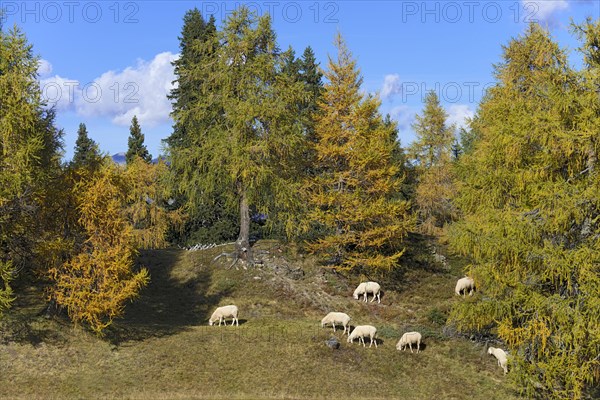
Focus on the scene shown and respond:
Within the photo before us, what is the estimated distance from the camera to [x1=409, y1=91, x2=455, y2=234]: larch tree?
47.5 meters

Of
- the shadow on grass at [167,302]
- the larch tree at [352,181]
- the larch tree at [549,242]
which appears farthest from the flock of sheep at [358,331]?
the larch tree at [352,181]

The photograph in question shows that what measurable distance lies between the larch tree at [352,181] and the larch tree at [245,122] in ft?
6.03

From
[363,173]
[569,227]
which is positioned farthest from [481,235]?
[363,173]

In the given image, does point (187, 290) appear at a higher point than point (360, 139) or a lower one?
lower

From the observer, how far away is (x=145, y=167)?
163ft

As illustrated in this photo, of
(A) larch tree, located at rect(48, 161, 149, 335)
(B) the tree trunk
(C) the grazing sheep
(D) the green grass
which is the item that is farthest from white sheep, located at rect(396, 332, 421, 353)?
(B) the tree trunk

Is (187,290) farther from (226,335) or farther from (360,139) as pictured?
(360,139)

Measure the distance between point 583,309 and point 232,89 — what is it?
937 inches

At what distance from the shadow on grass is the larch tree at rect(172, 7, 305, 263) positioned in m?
4.01

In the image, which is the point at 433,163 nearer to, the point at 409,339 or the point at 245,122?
the point at 245,122

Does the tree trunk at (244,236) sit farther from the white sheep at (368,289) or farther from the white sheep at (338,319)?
the white sheep at (338,319)

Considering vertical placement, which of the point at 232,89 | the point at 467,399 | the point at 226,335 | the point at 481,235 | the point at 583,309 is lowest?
the point at 467,399

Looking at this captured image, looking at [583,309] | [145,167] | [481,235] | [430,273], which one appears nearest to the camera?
[583,309]

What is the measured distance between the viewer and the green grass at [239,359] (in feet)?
65.1
